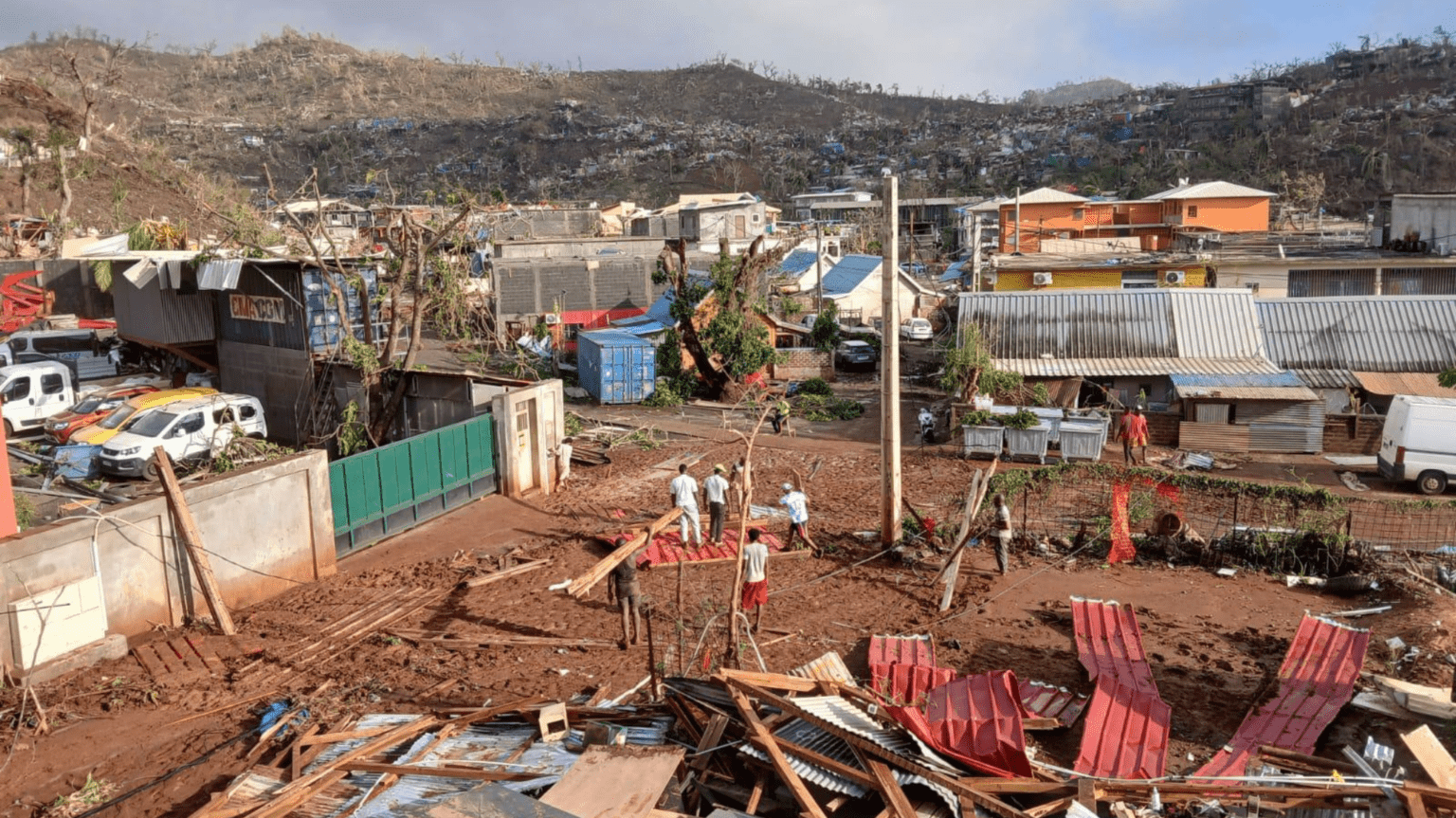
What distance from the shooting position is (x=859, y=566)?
1530 centimetres

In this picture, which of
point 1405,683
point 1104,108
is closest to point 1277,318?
point 1405,683

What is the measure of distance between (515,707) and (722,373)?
20.4 meters

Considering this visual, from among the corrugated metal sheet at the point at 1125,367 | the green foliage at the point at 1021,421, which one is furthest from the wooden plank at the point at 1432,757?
the corrugated metal sheet at the point at 1125,367

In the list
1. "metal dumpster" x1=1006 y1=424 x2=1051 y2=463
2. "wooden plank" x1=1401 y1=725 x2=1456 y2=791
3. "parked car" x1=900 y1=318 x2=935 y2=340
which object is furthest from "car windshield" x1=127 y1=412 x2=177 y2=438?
"parked car" x1=900 y1=318 x2=935 y2=340

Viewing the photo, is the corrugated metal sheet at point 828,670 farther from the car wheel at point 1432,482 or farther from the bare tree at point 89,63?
the bare tree at point 89,63

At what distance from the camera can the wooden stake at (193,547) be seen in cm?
1238

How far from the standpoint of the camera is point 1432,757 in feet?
25.1

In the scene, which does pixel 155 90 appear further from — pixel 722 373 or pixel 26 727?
pixel 26 727

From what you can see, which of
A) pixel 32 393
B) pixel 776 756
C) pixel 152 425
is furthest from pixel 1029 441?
pixel 32 393

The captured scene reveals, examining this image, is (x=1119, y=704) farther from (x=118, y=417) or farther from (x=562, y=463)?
(x=118, y=417)

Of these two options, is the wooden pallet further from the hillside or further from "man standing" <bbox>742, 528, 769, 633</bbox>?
the hillside

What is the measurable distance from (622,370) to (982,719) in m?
20.7

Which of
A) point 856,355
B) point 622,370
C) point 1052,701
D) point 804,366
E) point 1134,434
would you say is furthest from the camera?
point 856,355

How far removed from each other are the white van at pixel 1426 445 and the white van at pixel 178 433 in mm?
22213
